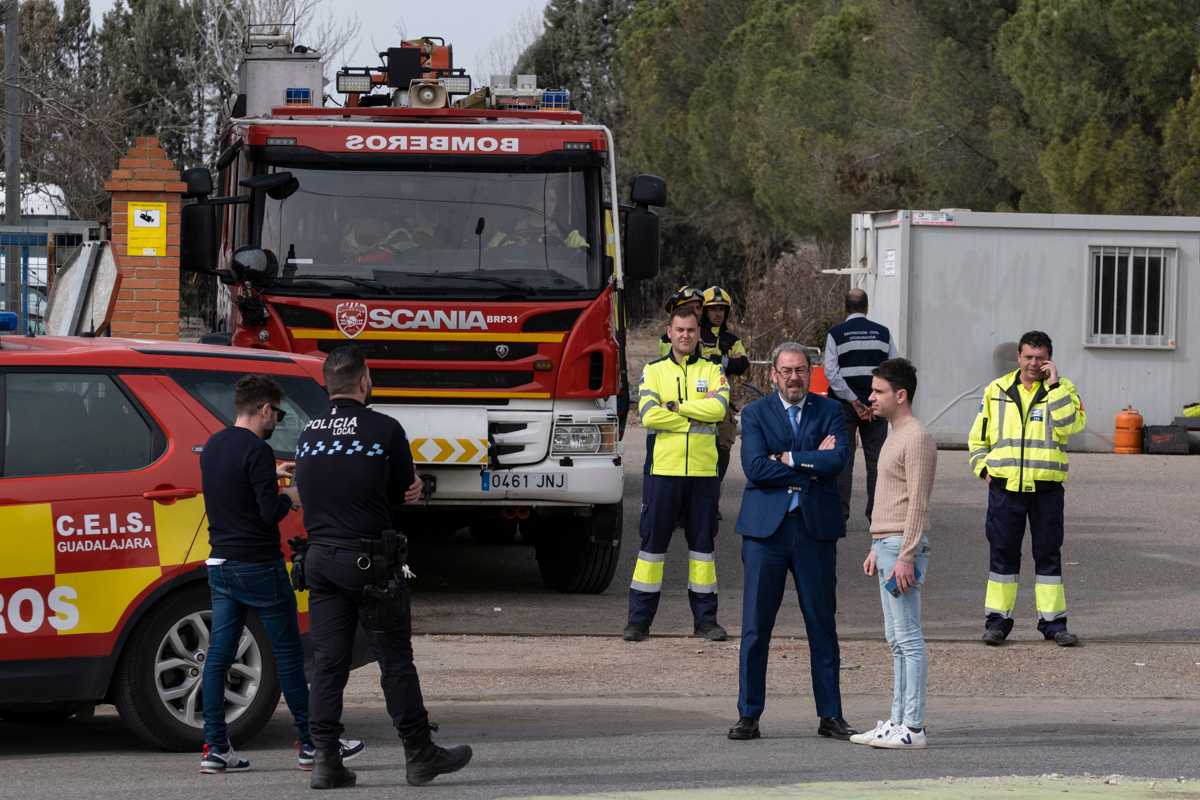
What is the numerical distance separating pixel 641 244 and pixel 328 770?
574 centimetres

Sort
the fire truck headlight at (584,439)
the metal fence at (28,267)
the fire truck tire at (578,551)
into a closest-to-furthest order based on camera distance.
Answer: the fire truck headlight at (584,439) → the fire truck tire at (578,551) → the metal fence at (28,267)

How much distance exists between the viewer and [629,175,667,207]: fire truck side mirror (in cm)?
1183

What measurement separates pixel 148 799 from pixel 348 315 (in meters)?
5.10

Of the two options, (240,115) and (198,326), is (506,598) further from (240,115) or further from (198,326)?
(198,326)

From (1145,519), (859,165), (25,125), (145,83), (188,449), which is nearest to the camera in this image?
(188,449)

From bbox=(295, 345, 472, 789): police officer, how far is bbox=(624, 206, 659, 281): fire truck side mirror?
205 inches

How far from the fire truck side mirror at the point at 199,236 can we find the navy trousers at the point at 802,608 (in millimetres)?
4940

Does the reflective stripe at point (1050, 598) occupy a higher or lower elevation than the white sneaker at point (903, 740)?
higher

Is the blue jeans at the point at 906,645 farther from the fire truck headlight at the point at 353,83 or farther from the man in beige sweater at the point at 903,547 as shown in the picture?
the fire truck headlight at the point at 353,83

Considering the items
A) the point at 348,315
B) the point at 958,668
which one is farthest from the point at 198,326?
the point at 958,668

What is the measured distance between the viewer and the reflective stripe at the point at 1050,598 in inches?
416

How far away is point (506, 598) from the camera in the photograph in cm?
1235

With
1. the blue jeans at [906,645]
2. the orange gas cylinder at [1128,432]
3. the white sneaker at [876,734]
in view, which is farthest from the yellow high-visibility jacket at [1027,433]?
the orange gas cylinder at [1128,432]

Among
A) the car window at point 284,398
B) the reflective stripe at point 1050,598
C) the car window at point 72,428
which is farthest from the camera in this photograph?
the reflective stripe at point 1050,598
